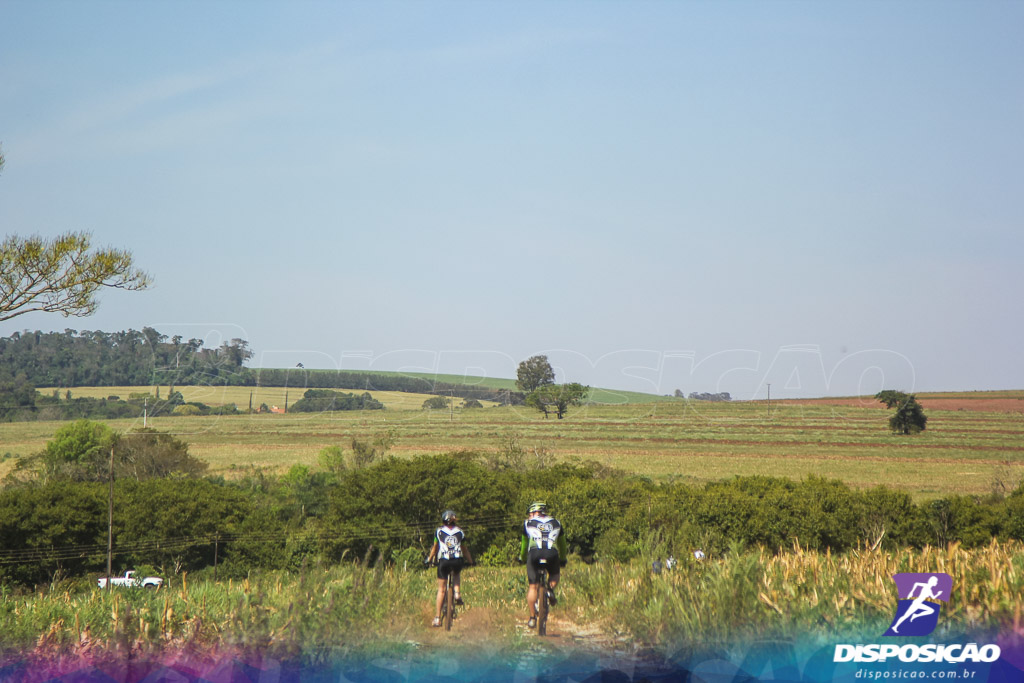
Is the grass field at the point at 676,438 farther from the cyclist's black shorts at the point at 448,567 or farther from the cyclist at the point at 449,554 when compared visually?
the cyclist's black shorts at the point at 448,567

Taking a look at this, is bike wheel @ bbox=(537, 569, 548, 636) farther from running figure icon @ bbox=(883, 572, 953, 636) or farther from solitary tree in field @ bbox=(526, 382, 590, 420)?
solitary tree in field @ bbox=(526, 382, 590, 420)

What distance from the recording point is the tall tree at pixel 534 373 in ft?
520

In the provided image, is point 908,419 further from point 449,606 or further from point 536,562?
point 449,606

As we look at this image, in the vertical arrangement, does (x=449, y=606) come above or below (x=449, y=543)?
below

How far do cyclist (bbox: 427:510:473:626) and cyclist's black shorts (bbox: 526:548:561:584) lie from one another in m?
1.00

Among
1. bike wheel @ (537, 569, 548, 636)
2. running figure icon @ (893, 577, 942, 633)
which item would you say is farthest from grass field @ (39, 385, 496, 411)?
running figure icon @ (893, 577, 942, 633)

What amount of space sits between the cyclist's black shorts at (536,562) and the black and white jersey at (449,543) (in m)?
1.19

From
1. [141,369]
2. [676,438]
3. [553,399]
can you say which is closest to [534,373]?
[553,399]

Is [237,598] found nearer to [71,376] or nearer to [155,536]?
[155,536]

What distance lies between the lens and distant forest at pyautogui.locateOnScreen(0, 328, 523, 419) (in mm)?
150500

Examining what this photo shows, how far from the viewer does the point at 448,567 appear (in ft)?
38.9

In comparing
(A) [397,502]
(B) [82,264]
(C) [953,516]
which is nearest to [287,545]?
(A) [397,502]

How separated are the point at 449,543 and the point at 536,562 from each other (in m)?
1.56

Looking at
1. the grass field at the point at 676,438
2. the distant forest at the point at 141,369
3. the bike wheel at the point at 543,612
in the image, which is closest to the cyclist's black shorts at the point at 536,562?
the bike wheel at the point at 543,612
